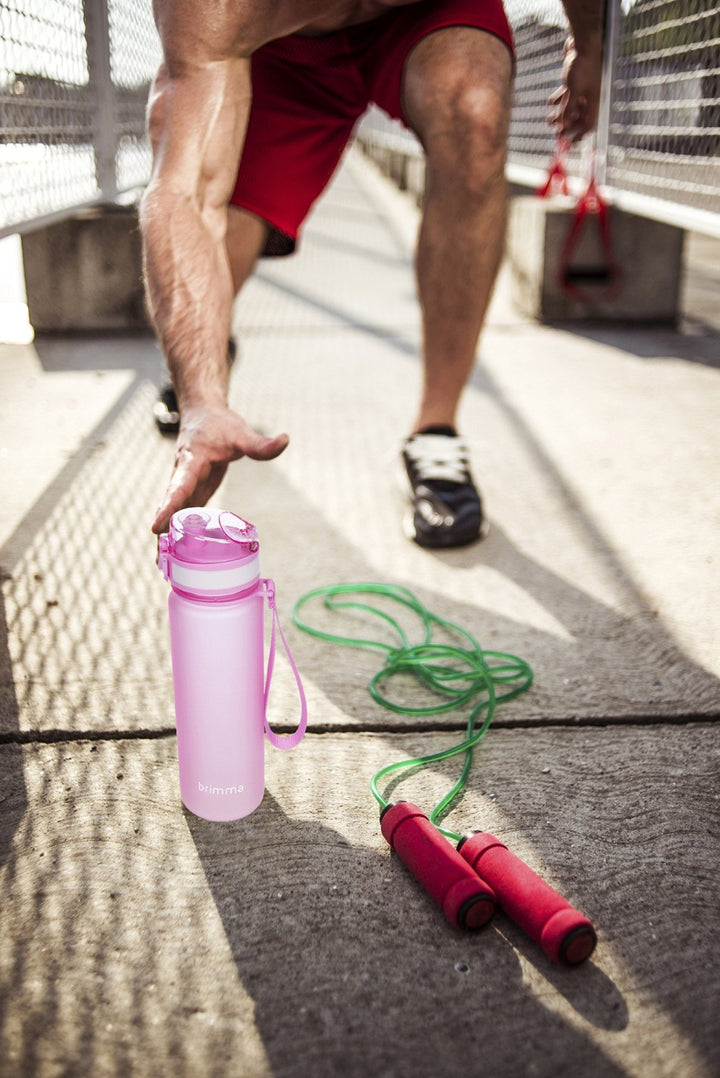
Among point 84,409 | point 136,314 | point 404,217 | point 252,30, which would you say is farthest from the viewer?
point 404,217

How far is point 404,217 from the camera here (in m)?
8.73

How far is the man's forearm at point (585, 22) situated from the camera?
7.54ft

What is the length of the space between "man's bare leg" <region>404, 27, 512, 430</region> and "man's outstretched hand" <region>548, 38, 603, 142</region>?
1.36 ft

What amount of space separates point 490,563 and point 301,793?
886 millimetres

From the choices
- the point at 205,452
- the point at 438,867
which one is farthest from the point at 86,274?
the point at 438,867

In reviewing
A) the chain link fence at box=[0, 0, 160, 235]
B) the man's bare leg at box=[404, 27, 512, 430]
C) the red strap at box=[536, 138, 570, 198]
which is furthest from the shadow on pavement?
the red strap at box=[536, 138, 570, 198]

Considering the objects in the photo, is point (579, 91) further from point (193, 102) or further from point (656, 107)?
point (656, 107)

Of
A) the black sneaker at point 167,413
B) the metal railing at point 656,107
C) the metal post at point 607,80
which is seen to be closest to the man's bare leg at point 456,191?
the black sneaker at point 167,413

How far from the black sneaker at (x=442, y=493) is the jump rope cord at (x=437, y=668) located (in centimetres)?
24

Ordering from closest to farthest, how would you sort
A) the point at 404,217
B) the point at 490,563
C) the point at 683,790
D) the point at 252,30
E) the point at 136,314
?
1. the point at 683,790
2. the point at 252,30
3. the point at 490,563
4. the point at 136,314
5. the point at 404,217

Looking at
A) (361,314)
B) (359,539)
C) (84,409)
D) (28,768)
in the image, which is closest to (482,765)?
(28,768)

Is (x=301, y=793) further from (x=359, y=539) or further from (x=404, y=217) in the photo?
(x=404, y=217)

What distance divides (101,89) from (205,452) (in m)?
3.40

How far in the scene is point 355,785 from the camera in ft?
4.52
